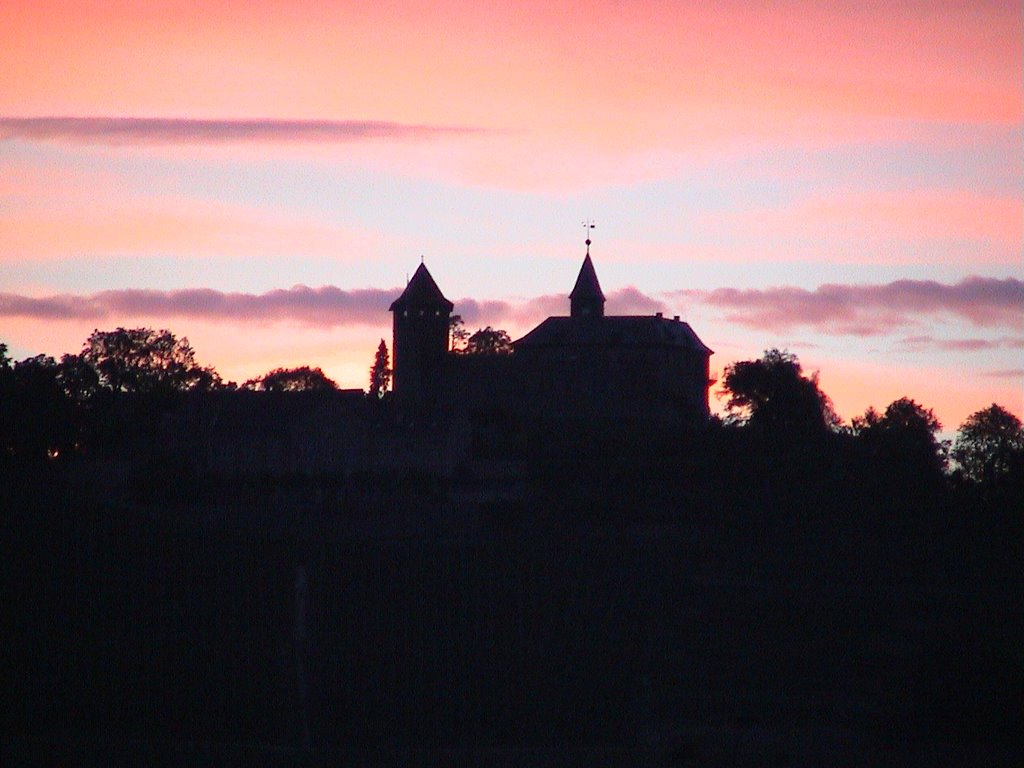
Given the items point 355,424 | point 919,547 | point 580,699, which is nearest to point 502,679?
point 580,699

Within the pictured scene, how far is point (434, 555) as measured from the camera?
34.7 metres

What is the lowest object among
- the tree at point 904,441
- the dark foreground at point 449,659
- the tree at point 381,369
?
the dark foreground at point 449,659

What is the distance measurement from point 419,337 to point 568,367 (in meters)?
8.04

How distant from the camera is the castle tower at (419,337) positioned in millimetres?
82312

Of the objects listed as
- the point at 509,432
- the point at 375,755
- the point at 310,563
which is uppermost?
the point at 509,432

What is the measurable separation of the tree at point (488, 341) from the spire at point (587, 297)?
36.0ft

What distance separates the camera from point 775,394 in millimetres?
80250

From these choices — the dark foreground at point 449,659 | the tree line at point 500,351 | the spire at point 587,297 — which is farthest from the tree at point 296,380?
the dark foreground at point 449,659

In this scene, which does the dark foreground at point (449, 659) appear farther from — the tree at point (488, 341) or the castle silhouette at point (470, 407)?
the tree at point (488, 341)

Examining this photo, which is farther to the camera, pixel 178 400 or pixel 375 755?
pixel 178 400

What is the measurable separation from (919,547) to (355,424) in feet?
85.4

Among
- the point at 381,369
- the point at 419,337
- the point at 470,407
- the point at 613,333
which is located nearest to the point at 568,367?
the point at 613,333

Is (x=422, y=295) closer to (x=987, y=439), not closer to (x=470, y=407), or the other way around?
(x=470, y=407)

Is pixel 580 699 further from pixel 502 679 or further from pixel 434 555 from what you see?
pixel 434 555
